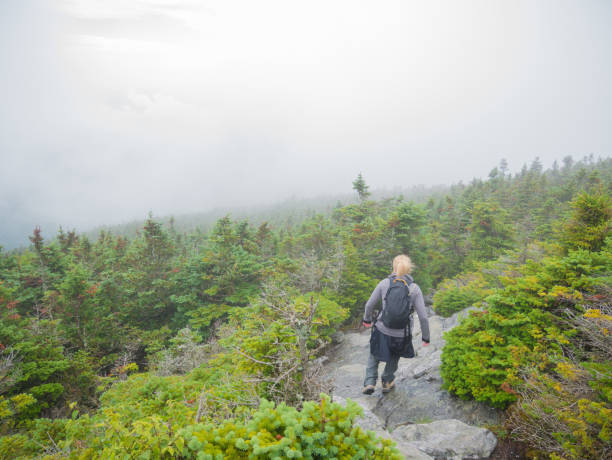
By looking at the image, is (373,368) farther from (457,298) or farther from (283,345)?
(457,298)

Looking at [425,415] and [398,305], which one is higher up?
[398,305]

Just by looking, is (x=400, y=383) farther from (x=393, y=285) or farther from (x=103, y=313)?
(x=103, y=313)

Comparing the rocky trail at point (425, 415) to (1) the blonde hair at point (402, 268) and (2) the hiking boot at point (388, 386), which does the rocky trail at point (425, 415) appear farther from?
(1) the blonde hair at point (402, 268)

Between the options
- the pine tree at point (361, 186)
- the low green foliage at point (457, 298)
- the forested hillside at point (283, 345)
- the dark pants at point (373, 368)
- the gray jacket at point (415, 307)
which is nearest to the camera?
the forested hillside at point (283, 345)

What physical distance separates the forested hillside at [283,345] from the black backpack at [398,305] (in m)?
1.28

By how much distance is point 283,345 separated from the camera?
316 centimetres

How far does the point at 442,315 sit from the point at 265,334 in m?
14.2

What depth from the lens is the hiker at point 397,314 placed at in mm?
4551

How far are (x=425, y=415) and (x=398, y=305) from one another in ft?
8.92

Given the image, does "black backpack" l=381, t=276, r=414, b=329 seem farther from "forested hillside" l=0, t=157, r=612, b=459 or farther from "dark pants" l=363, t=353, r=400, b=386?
"forested hillside" l=0, t=157, r=612, b=459

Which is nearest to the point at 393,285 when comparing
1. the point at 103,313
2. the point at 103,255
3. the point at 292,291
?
the point at 292,291

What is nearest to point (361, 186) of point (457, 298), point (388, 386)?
point (457, 298)

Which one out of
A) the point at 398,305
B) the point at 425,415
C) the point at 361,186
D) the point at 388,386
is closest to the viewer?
the point at 398,305

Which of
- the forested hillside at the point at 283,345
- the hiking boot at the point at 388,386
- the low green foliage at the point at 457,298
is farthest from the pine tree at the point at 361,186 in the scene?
the hiking boot at the point at 388,386
